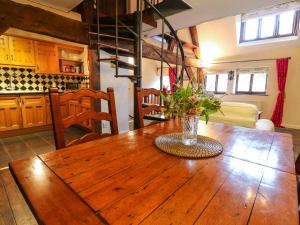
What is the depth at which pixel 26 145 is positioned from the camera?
9.94 feet

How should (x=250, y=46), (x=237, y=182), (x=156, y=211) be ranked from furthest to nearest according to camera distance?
(x=250, y=46), (x=237, y=182), (x=156, y=211)

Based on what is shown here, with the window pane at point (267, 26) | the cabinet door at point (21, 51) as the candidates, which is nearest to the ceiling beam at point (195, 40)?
the window pane at point (267, 26)

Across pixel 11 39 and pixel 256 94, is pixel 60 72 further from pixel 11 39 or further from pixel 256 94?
pixel 256 94

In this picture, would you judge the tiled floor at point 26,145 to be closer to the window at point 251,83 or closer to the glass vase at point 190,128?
the glass vase at point 190,128

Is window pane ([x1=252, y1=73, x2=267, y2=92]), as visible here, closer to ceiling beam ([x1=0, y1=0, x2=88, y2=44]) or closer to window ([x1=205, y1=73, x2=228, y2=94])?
window ([x1=205, y1=73, x2=228, y2=94])

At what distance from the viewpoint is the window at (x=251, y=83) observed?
538cm

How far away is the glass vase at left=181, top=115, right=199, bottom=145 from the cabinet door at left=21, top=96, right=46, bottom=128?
3774 millimetres

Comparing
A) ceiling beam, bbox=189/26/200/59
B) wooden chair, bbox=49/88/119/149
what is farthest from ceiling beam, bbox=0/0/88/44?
ceiling beam, bbox=189/26/200/59

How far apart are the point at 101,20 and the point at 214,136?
2.48m

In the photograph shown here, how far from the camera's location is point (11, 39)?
3430mm

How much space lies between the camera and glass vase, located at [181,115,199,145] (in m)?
1.00

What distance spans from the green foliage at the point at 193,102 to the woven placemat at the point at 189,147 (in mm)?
191

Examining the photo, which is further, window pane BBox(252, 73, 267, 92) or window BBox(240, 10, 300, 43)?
window pane BBox(252, 73, 267, 92)

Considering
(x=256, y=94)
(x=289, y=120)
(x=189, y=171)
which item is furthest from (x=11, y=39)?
(x=289, y=120)
